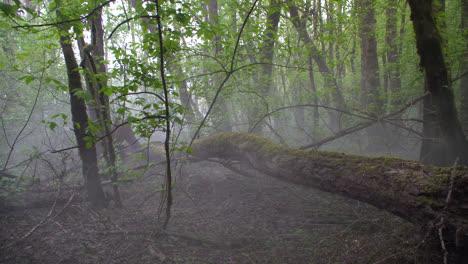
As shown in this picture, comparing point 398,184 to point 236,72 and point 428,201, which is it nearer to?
point 428,201

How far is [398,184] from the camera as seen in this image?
2398 millimetres

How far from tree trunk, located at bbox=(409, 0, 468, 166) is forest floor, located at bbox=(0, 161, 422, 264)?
1888 millimetres

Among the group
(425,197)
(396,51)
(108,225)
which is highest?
(396,51)

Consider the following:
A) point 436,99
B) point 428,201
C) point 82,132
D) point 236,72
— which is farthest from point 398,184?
point 82,132

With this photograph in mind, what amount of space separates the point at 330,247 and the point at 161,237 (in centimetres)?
255

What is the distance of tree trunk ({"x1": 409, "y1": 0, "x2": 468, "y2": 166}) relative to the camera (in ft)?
12.4

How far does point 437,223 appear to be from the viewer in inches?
77.5

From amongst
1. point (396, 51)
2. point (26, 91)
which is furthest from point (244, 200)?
point (26, 91)

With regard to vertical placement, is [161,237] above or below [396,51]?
below

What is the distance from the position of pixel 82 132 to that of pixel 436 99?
6.35 m

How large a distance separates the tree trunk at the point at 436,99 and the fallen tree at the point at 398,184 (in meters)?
2.40

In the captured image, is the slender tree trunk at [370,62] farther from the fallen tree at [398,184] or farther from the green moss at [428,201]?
the green moss at [428,201]

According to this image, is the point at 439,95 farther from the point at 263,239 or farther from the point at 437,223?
the point at 263,239

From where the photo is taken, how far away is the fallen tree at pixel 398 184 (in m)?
1.93
